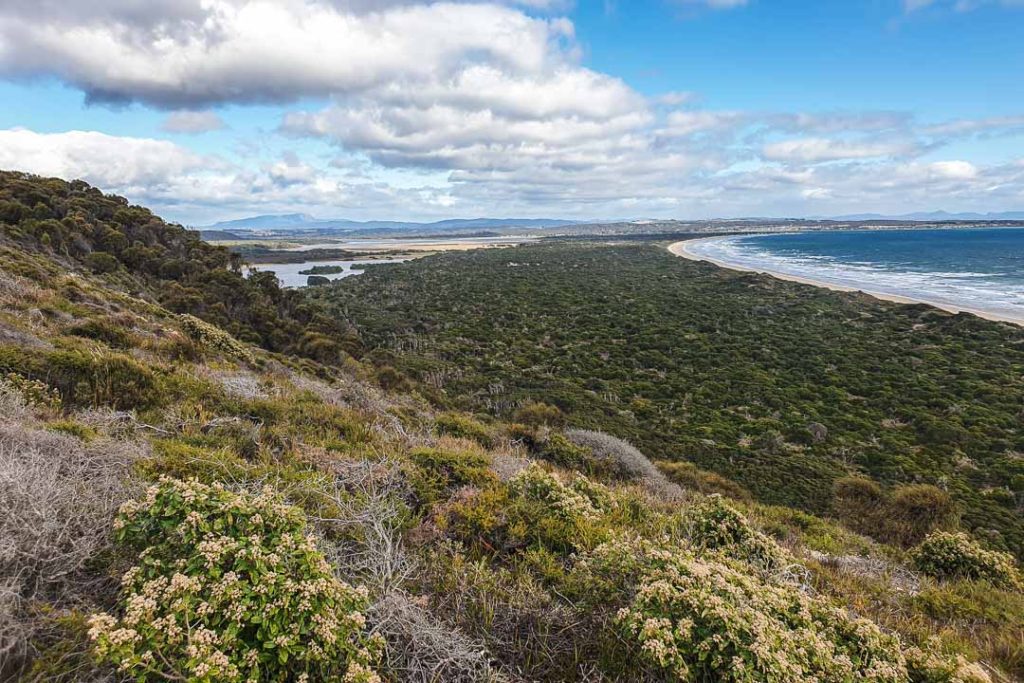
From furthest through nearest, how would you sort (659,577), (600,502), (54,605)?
(600,502), (659,577), (54,605)

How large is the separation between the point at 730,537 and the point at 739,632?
2778 mm

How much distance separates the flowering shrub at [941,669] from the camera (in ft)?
11.1

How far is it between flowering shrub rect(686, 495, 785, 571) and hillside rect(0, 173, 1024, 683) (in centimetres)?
3

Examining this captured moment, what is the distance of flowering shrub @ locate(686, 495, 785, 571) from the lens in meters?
5.59

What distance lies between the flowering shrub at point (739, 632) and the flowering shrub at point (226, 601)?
1.90 meters

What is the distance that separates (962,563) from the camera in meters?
7.14

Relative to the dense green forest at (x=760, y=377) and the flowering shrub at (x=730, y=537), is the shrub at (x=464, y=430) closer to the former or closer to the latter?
the flowering shrub at (x=730, y=537)

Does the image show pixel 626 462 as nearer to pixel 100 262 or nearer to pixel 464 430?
pixel 464 430

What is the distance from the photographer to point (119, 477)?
4.43 meters

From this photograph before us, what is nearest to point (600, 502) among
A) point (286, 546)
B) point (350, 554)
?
point (350, 554)

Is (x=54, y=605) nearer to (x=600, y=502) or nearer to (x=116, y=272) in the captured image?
(x=600, y=502)

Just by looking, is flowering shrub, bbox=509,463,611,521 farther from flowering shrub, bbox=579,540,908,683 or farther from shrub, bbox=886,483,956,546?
shrub, bbox=886,483,956,546

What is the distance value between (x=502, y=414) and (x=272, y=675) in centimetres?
1744

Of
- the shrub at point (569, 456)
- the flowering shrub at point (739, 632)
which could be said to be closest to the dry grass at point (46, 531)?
the flowering shrub at point (739, 632)
